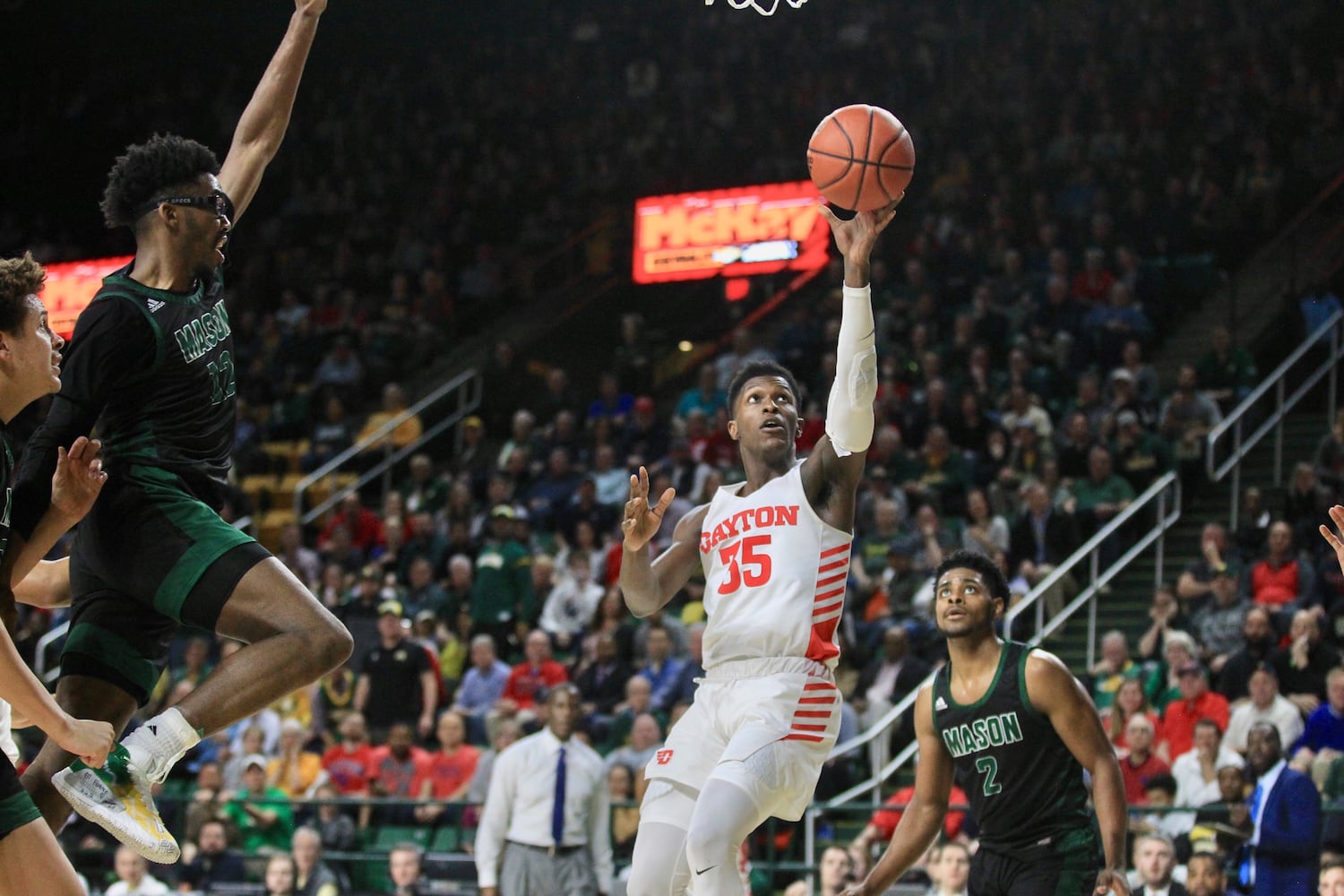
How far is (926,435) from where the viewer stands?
49.1 ft

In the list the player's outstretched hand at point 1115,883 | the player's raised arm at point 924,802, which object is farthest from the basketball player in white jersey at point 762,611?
the player's outstretched hand at point 1115,883

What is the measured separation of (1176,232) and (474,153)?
33.6 ft

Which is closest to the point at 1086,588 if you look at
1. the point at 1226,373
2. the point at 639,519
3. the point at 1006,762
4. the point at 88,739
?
the point at 1226,373

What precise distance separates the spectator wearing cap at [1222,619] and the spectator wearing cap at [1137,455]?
6.26 ft

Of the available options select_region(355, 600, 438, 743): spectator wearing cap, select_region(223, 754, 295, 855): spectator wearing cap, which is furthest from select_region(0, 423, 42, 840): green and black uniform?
select_region(355, 600, 438, 743): spectator wearing cap

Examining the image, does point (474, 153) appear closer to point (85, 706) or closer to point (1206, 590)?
point (1206, 590)

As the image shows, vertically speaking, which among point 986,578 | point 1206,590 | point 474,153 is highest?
point 474,153

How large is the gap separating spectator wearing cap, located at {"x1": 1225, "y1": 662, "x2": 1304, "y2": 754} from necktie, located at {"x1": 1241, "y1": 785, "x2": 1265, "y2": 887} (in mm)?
1150

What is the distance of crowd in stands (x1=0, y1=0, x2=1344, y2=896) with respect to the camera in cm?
1198

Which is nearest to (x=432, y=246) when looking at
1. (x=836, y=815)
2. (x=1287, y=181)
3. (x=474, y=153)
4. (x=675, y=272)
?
(x=474, y=153)

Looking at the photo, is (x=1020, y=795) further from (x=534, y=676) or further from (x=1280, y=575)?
(x=534, y=676)

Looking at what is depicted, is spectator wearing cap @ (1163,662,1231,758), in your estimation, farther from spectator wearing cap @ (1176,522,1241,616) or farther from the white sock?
the white sock

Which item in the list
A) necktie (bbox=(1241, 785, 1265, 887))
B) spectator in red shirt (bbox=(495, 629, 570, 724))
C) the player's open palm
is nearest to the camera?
the player's open palm

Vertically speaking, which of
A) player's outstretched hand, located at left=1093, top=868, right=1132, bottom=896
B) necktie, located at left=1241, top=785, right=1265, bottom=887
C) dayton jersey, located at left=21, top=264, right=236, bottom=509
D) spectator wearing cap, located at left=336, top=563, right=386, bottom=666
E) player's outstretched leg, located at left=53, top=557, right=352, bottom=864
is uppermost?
Result: spectator wearing cap, located at left=336, top=563, right=386, bottom=666
